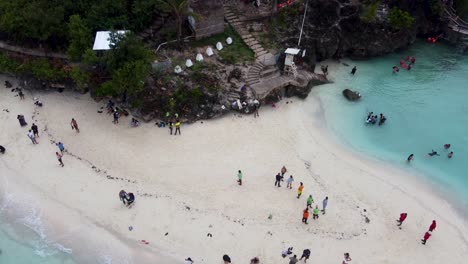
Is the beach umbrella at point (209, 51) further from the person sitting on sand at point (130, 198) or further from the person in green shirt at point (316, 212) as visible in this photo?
the person in green shirt at point (316, 212)

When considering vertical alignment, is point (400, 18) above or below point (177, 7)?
above

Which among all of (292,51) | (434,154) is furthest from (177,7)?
(434,154)

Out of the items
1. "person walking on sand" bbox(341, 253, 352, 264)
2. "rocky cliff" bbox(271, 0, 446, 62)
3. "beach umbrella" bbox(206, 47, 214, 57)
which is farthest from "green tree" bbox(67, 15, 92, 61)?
"person walking on sand" bbox(341, 253, 352, 264)

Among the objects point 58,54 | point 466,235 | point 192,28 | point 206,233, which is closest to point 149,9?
point 192,28

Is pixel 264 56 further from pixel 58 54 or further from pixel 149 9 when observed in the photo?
pixel 58 54

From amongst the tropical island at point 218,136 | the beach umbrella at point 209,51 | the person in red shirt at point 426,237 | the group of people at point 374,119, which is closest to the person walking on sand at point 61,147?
the tropical island at point 218,136

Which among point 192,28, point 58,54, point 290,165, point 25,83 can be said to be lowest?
point 290,165

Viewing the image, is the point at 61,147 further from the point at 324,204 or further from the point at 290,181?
the point at 324,204
